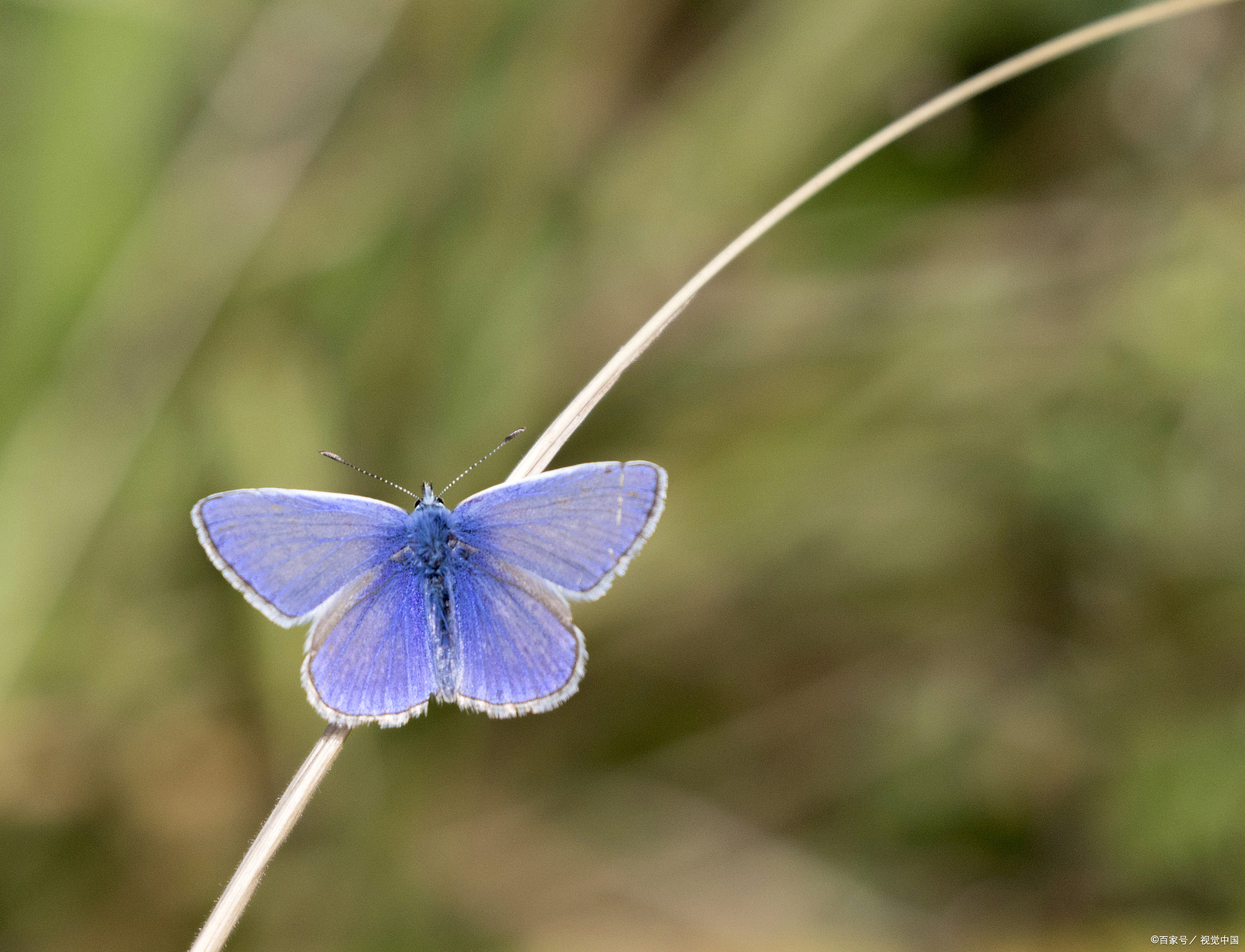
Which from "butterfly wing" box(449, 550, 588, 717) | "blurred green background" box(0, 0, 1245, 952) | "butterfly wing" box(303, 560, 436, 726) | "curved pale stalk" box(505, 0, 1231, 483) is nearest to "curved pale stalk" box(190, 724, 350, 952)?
"butterfly wing" box(303, 560, 436, 726)

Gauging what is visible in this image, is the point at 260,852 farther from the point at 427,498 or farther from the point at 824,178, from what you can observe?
the point at 824,178

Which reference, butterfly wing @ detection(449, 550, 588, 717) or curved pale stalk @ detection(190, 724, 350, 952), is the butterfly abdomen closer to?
butterfly wing @ detection(449, 550, 588, 717)

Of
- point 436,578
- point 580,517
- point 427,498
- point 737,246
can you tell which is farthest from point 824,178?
point 436,578

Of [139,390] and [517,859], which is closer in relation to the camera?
[139,390]

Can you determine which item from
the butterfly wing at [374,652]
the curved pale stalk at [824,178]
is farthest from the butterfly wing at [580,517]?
the butterfly wing at [374,652]

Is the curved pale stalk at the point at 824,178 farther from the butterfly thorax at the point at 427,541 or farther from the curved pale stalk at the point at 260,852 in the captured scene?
the curved pale stalk at the point at 260,852

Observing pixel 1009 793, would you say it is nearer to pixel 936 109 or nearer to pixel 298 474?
pixel 936 109

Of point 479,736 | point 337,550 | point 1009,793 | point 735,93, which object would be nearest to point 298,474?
point 337,550
